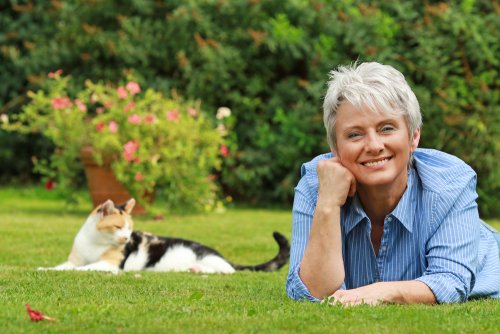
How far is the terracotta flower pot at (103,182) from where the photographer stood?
10055mm

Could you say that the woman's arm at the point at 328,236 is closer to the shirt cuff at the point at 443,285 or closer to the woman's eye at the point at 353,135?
the woman's eye at the point at 353,135

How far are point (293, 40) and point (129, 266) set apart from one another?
546 centimetres

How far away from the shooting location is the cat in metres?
6.61

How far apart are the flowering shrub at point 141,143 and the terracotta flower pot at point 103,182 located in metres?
0.13

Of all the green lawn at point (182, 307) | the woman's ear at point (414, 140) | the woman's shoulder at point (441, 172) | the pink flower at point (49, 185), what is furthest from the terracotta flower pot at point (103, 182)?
the woman's ear at point (414, 140)

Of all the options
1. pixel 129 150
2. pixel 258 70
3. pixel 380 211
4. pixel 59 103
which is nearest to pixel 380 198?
pixel 380 211

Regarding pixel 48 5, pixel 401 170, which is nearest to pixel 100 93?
pixel 48 5

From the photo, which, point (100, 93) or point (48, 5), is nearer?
point (100, 93)

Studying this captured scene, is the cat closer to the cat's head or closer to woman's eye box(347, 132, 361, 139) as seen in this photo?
the cat's head

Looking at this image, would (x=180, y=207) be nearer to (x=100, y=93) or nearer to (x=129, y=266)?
(x=100, y=93)

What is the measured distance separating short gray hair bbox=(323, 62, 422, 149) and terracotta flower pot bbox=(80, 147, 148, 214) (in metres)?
6.17

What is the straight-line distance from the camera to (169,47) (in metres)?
12.2

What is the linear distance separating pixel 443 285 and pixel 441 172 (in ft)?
1.70

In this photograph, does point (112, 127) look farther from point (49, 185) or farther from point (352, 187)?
point (352, 187)
